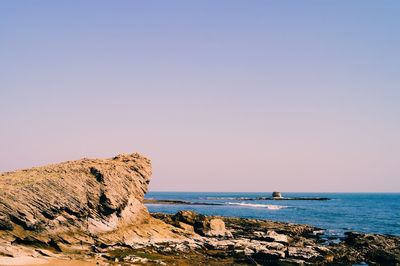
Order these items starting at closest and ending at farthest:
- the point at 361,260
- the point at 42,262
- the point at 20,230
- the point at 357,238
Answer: the point at 42,262 → the point at 20,230 → the point at 361,260 → the point at 357,238

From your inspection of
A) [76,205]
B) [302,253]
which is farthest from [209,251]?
[76,205]

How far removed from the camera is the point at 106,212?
37.8m

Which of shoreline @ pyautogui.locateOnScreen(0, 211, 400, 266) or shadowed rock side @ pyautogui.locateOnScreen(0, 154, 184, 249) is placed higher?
shadowed rock side @ pyautogui.locateOnScreen(0, 154, 184, 249)

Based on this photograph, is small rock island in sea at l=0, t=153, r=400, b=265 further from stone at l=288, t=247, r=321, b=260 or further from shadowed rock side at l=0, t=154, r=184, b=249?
stone at l=288, t=247, r=321, b=260

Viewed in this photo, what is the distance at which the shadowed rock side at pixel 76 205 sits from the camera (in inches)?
1320

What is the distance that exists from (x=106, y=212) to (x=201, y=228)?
11365 mm

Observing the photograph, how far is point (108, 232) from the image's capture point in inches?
1459

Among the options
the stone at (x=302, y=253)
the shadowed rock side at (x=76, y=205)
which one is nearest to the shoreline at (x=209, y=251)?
the stone at (x=302, y=253)

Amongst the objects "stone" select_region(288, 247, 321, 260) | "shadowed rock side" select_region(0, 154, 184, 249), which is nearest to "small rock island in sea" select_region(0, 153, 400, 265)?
"shadowed rock side" select_region(0, 154, 184, 249)

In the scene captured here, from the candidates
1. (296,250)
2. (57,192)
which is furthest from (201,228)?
(57,192)

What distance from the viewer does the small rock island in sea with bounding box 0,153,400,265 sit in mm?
32406

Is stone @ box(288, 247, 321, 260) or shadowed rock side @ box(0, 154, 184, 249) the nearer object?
shadowed rock side @ box(0, 154, 184, 249)

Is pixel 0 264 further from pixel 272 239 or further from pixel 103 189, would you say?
pixel 272 239

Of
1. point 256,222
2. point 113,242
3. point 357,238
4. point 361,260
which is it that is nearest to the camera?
point 113,242
